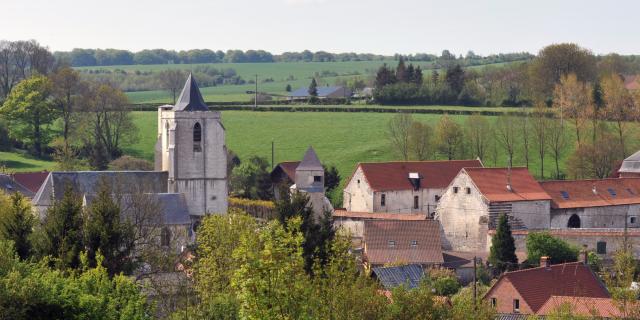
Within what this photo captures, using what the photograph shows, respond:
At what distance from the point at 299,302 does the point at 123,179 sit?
119 ft

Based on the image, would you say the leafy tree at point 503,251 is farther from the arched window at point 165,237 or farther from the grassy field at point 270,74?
the grassy field at point 270,74

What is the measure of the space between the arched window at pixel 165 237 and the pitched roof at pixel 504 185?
14.7 m

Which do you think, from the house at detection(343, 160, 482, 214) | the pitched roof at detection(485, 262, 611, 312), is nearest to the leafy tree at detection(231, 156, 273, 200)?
the house at detection(343, 160, 482, 214)

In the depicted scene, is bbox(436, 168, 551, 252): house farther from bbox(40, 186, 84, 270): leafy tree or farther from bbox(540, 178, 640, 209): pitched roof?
bbox(40, 186, 84, 270): leafy tree

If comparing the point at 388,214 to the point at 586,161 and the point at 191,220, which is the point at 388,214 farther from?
the point at 586,161

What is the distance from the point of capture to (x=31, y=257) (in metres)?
36.9

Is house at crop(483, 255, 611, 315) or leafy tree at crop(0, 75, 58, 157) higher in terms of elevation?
leafy tree at crop(0, 75, 58, 157)

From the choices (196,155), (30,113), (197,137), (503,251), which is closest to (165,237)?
(196,155)

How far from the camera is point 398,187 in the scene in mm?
64500

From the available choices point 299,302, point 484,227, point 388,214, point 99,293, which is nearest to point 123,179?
point 388,214

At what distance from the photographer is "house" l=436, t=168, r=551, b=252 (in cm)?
5700

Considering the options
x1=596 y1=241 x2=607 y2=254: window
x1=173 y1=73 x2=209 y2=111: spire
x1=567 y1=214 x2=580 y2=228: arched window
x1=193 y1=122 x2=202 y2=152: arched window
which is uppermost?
x1=173 y1=73 x2=209 y2=111: spire

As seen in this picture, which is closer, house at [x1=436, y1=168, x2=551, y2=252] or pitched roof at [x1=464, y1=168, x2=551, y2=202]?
house at [x1=436, y1=168, x2=551, y2=252]

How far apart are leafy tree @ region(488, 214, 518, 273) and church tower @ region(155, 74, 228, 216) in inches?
611
